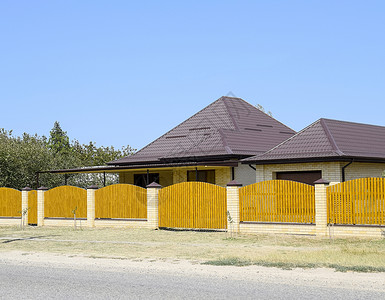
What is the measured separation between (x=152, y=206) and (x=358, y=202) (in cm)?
813

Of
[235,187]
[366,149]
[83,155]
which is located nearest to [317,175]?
[366,149]

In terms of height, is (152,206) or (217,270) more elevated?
(152,206)

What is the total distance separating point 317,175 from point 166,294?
16.7 m

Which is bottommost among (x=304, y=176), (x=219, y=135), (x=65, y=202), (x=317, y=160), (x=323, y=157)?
(x=65, y=202)

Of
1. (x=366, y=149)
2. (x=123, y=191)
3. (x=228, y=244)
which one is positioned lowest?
(x=228, y=244)

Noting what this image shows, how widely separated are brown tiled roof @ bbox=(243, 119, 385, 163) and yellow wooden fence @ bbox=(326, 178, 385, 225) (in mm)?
4834

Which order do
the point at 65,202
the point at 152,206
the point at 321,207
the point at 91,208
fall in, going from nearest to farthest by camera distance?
the point at 321,207, the point at 152,206, the point at 91,208, the point at 65,202

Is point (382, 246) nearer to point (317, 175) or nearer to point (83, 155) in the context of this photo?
point (317, 175)

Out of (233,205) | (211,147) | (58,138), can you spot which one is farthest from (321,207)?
(58,138)

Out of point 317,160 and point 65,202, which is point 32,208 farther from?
point 317,160

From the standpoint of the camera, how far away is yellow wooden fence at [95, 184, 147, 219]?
76.7ft

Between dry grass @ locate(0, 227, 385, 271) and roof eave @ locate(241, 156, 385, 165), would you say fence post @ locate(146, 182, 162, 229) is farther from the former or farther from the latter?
roof eave @ locate(241, 156, 385, 165)

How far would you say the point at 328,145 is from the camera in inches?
980

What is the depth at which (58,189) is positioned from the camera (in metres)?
26.2
